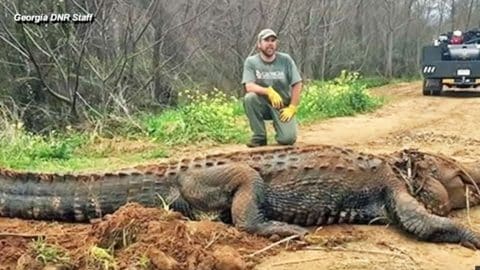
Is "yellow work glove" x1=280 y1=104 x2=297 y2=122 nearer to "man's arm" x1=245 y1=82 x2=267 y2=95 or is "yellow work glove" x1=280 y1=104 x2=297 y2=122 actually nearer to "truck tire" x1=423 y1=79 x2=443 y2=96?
"man's arm" x1=245 y1=82 x2=267 y2=95

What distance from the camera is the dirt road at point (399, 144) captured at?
406 cm

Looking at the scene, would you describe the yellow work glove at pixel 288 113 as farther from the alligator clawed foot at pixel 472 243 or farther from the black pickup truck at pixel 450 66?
the black pickup truck at pixel 450 66

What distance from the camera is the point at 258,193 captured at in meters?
4.64

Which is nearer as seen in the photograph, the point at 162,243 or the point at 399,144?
the point at 162,243

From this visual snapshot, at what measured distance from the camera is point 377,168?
4.91m

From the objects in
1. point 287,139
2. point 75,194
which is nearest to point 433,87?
point 287,139

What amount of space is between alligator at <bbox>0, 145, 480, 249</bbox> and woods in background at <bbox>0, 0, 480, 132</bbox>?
626 centimetres

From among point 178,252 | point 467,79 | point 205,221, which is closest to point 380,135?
point 205,221

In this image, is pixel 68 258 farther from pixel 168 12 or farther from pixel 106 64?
pixel 168 12

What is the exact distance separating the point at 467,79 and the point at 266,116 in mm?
11833

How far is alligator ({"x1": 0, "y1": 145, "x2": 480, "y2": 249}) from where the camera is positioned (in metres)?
4.64

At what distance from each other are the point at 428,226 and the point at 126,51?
32.6 feet

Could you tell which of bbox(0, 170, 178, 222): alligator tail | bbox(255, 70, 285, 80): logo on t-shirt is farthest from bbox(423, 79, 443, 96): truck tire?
bbox(0, 170, 178, 222): alligator tail

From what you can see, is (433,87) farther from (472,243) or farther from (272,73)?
(472,243)
